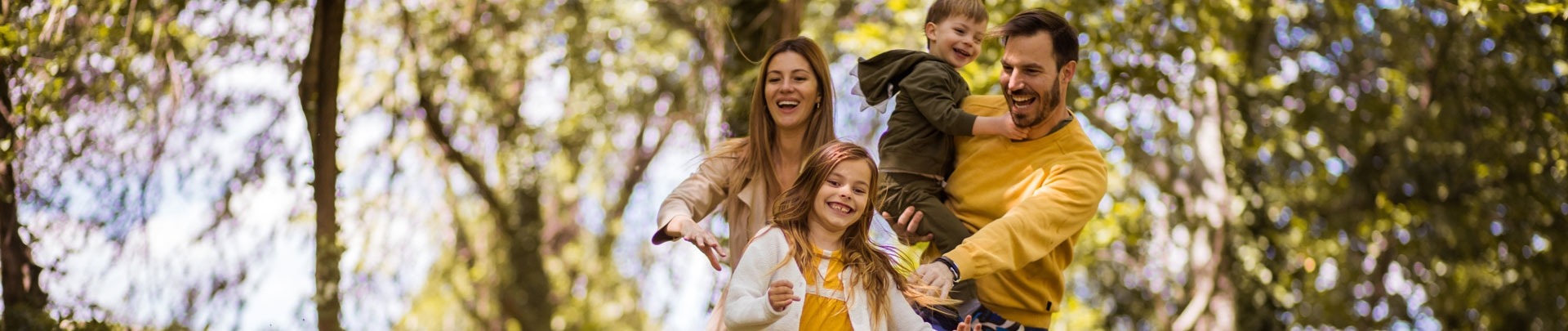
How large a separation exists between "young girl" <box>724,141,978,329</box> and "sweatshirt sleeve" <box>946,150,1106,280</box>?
15cm

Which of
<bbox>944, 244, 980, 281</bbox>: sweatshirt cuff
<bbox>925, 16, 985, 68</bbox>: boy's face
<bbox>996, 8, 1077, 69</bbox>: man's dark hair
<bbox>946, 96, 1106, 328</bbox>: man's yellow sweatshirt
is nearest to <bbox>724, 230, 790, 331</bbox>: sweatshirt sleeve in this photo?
<bbox>944, 244, 980, 281</bbox>: sweatshirt cuff

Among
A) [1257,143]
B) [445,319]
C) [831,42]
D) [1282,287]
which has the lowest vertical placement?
[445,319]

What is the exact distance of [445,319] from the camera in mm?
14750

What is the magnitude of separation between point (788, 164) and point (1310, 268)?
8940mm

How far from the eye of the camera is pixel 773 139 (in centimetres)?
417

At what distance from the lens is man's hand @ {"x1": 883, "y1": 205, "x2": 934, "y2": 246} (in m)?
4.03

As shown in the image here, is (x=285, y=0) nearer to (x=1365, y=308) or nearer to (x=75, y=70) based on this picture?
(x=75, y=70)

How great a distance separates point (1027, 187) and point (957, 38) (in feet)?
1.64

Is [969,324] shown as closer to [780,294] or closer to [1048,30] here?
[780,294]

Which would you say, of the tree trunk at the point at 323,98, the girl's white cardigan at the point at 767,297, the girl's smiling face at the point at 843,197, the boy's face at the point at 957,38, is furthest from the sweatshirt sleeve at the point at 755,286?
the tree trunk at the point at 323,98

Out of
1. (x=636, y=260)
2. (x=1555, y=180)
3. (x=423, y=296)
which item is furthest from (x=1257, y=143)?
(x=423, y=296)

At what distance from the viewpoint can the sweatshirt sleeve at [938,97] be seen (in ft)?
13.1

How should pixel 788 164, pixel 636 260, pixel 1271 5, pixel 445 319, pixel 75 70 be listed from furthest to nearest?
pixel 445 319
pixel 636 260
pixel 1271 5
pixel 75 70
pixel 788 164

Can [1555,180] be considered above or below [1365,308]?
above
